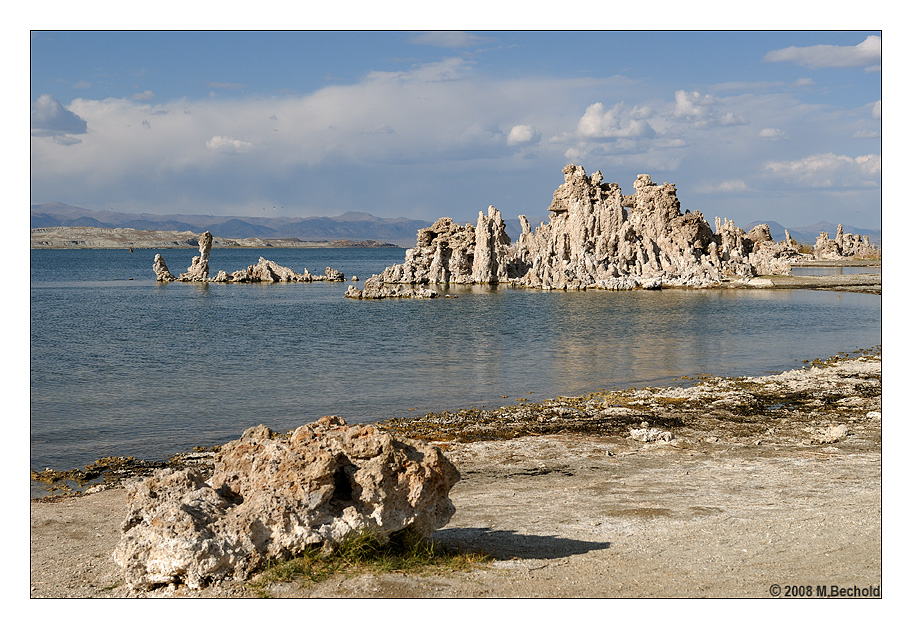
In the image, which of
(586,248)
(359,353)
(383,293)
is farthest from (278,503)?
(586,248)

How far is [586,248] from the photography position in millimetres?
76438

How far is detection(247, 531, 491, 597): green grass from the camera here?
23.1 ft

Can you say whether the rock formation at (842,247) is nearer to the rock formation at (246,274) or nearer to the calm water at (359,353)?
the calm water at (359,353)

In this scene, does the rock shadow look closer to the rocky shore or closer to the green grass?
the rocky shore

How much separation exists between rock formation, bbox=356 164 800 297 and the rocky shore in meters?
53.4

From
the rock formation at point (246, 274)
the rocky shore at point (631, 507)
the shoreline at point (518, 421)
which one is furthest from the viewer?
the rock formation at point (246, 274)

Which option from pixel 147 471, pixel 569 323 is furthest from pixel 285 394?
pixel 569 323

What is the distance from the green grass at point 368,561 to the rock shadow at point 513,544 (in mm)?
391

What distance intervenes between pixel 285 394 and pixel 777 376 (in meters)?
15.0

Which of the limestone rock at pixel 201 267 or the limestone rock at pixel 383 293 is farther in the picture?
the limestone rock at pixel 201 267

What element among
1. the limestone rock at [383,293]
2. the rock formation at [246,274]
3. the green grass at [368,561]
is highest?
the rock formation at [246,274]

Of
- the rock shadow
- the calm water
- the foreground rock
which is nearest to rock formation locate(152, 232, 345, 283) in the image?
the foreground rock

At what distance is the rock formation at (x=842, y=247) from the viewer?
403 ft

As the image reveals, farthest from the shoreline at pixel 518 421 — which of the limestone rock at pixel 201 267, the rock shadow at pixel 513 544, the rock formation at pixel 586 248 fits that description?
the limestone rock at pixel 201 267
